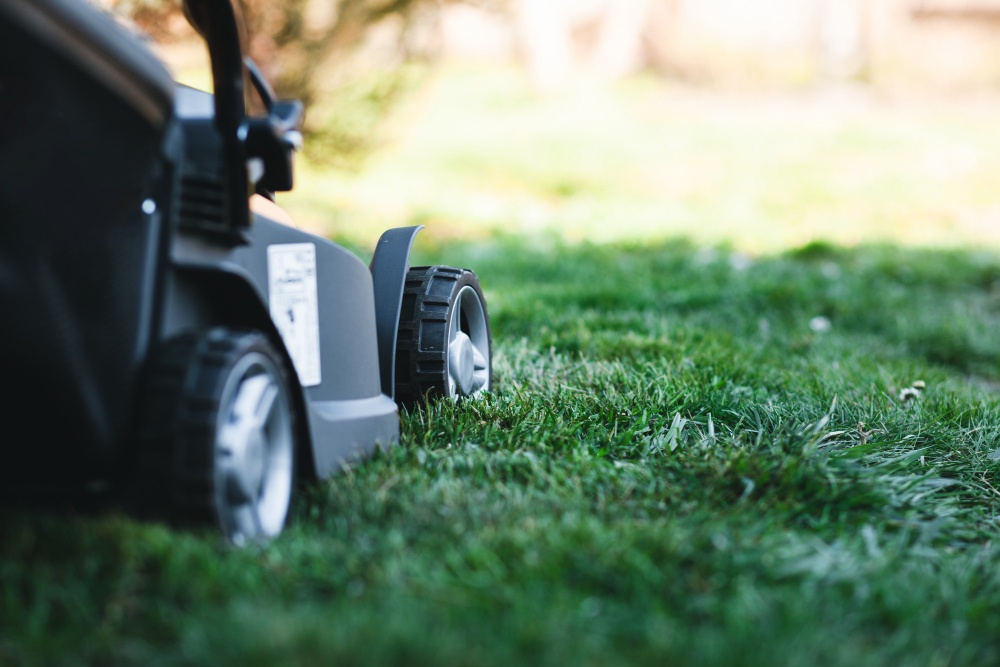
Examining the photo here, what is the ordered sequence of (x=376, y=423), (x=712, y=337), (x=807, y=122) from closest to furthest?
(x=376, y=423), (x=712, y=337), (x=807, y=122)

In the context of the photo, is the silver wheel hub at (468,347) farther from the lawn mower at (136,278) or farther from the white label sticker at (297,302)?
the lawn mower at (136,278)

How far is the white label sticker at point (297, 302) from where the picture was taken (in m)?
1.67

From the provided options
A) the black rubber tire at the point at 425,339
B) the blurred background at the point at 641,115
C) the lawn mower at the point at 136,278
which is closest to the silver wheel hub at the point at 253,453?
the lawn mower at the point at 136,278

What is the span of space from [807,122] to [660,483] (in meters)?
8.91

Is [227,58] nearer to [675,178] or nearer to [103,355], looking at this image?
[103,355]

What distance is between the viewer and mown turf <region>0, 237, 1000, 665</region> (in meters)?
1.16

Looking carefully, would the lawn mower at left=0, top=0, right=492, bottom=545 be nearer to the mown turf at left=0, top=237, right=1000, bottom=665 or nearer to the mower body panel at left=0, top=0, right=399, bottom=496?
the mower body panel at left=0, top=0, right=399, bottom=496

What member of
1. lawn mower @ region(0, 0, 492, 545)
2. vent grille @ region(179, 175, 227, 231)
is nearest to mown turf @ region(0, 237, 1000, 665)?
lawn mower @ region(0, 0, 492, 545)

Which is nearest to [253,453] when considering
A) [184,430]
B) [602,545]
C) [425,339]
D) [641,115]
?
[184,430]

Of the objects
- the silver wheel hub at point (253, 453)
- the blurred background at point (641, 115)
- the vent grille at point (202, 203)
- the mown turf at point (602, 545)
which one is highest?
the blurred background at point (641, 115)

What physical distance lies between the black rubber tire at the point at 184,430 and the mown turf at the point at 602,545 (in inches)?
2.0

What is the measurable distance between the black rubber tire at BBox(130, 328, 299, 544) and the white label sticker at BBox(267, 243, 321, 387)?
301 mm

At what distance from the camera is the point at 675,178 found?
827cm

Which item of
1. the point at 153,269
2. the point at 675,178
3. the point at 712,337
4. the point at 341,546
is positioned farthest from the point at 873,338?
the point at 675,178
